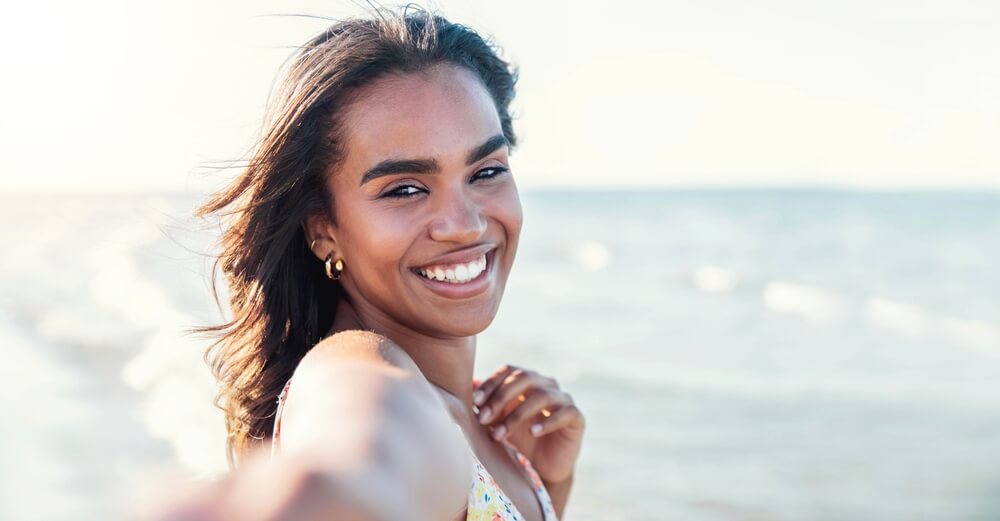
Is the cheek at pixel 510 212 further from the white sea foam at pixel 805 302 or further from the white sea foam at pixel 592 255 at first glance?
the white sea foam at pixel 592 255

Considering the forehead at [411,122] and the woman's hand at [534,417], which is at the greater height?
the forehead at [411,122]

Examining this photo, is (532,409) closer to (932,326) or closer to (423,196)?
(423,196)

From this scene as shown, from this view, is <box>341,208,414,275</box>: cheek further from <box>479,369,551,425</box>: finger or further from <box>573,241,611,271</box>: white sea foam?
<box>573,241,611,271</box>: white sea foam

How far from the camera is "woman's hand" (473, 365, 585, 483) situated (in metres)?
3.11

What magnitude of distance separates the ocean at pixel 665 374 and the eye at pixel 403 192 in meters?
0.66

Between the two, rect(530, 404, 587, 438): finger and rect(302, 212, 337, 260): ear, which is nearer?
rect(302, 212, 337, 260): ear

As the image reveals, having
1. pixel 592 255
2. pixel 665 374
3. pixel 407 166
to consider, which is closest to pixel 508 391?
pixel 407 166

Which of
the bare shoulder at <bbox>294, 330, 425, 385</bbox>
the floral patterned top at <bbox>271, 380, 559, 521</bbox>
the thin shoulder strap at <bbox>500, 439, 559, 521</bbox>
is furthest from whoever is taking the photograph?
the thin shoulder strap at <bbox>500, 439, 559, 521</bbox>

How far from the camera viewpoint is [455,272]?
2.59 m

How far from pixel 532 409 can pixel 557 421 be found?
17 cm

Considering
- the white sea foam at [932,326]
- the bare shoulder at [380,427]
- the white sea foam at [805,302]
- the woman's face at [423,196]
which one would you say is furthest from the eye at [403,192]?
the white sea foam at [805,302]

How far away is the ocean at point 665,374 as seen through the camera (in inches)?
311

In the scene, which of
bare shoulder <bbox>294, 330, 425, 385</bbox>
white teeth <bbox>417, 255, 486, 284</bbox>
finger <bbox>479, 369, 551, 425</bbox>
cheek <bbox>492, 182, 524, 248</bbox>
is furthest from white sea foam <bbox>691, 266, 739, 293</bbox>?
bare shoulder <bbox>294, 330, 425, 385</bbox>

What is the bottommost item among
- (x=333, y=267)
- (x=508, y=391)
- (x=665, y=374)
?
(x=508, y=391)
